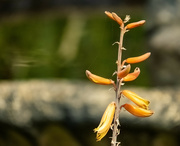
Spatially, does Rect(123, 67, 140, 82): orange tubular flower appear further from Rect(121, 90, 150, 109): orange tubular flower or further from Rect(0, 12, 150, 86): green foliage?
Rect(0, 12, 150, 86): green foliage

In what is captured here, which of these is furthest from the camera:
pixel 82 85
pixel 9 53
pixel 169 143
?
pixel 9 53

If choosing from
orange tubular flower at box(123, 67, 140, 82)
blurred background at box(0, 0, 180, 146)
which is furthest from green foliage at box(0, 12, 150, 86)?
orange tubular flower at box(123, 67, 140, 82)

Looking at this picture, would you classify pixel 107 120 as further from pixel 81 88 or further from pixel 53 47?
pixel 53 47

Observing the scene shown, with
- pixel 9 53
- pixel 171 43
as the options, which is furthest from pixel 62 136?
pixel 9 53

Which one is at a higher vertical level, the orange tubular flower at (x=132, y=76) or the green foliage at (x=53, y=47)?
the green foliage at (x=53, y=47)

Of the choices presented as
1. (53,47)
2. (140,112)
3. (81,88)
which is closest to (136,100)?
(140,112)

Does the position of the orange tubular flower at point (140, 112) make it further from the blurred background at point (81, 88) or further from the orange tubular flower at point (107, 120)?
the blurred background at point (81, 88)

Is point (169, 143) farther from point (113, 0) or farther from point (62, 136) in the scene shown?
point (113, 0)

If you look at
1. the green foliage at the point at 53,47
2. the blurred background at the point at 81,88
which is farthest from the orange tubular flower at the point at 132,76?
the green foliage at the point at 53,47

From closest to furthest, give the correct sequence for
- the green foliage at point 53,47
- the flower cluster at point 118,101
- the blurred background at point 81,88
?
the flower cluster at point 118,101 < the blurred background at point 81,88 < the green foliage at point 53,47
